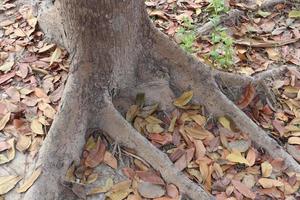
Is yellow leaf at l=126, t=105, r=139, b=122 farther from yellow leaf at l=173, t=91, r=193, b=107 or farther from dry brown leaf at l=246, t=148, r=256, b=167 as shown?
dry brown leaf at l=246, t=148, r=256, b=167

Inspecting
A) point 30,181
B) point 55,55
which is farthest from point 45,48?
point 30,181

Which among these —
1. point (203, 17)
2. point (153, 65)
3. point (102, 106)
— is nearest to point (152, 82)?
point (153, 65)

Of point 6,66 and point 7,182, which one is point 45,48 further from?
point 7,182

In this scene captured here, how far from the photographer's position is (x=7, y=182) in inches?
108

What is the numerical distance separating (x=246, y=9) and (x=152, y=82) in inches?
59.9

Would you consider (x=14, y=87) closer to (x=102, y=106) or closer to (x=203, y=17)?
(x=102, y=106)

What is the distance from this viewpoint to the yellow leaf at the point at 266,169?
2.97 meters

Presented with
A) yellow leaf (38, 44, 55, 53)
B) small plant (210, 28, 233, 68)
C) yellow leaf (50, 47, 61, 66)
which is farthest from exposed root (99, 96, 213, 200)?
small plant (210, 28, 233, 68)

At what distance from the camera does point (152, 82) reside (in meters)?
3.10

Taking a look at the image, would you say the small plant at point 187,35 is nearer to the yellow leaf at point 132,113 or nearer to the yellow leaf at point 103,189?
the yellow leaf at point 132,113

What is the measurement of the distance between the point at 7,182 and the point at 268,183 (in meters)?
1.49

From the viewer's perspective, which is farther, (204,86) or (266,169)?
(204,86)

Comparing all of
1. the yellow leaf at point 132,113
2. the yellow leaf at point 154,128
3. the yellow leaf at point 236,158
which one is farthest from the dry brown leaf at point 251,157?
the yellow leaf at point 132,113

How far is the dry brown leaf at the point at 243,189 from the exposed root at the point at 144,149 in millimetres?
208
